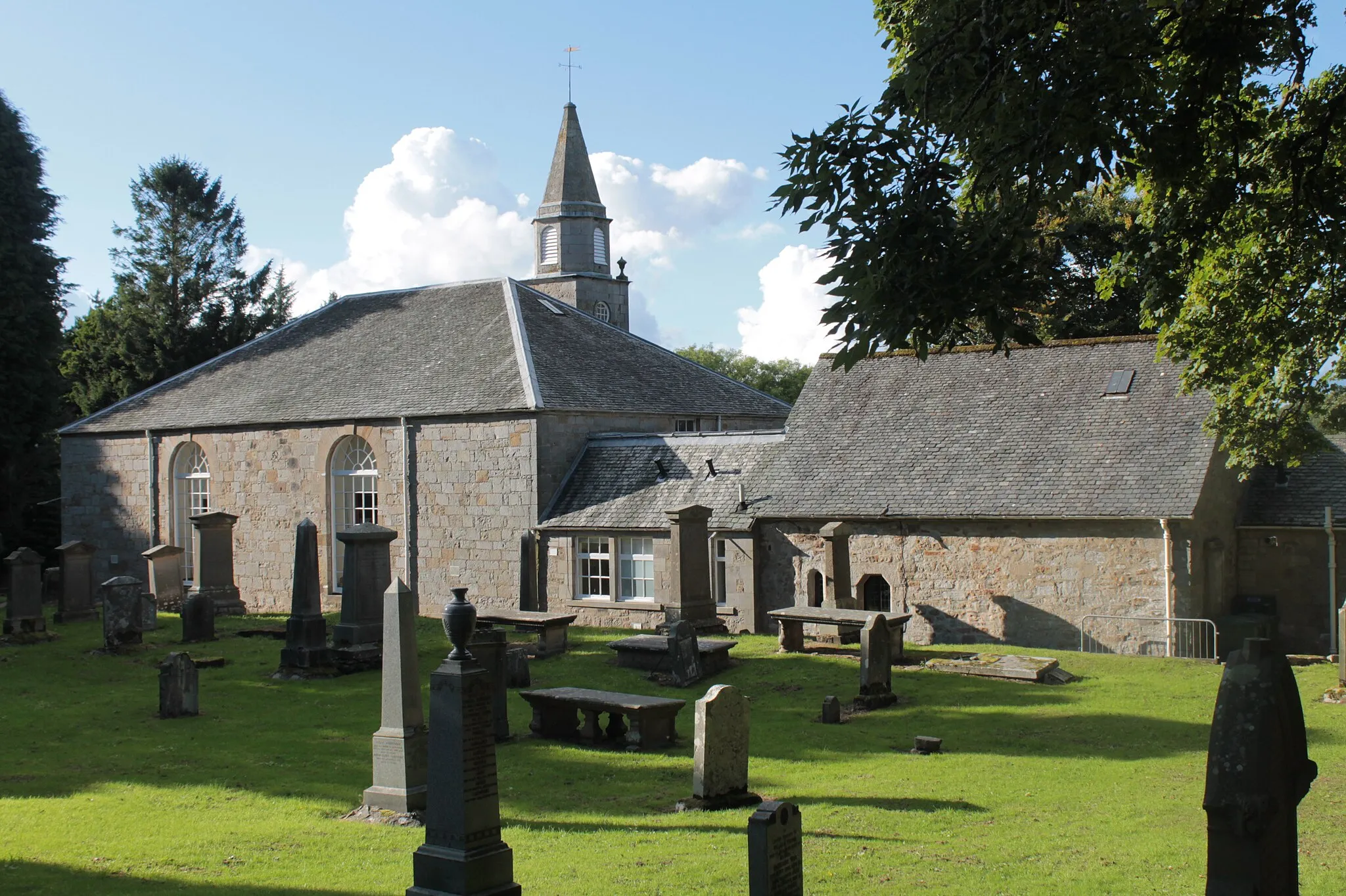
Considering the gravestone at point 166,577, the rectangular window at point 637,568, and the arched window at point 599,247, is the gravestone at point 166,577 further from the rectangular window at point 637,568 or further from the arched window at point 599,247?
the arched window at point 599,247

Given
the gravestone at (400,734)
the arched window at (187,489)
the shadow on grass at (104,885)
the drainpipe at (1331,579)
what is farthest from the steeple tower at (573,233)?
the shadow on grass at (104,885)

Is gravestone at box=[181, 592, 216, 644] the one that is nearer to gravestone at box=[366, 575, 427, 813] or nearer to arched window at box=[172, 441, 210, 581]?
arched window at box=[172, 441, 210, 581]

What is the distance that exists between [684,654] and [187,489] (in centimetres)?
2174

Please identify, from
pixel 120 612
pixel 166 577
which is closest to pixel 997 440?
pixel 120 612

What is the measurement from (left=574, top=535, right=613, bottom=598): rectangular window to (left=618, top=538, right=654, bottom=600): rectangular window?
0.37m

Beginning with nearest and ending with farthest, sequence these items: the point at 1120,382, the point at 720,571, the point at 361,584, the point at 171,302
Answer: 1. the point at 361,584
2. the point at 1120,382
3. the point at 720,571
4. the point at 171,302

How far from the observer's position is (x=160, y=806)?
12.3 metres

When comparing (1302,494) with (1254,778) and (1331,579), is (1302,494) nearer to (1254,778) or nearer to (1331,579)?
(1331,579)

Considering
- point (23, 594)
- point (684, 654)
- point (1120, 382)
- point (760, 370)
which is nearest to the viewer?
point (684, 654)

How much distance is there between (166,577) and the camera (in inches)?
1213

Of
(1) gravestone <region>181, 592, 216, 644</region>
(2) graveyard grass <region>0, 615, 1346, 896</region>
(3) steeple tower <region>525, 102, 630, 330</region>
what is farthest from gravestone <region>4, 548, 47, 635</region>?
(3) steeple tower <region>525, 102, 630, 330</region>

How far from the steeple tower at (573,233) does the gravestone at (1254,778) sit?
1968 inches

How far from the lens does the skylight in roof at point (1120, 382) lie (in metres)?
25.5

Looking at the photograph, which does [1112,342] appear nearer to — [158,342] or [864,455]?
[864,455]
